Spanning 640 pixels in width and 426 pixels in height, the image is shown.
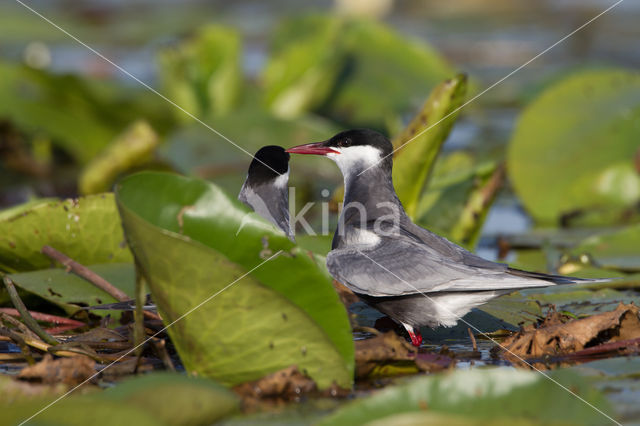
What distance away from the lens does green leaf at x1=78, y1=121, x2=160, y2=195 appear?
5.84 metres

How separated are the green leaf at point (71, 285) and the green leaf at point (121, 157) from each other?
2099 mm

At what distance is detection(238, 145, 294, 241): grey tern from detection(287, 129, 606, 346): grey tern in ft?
1.68

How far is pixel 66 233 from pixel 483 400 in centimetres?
231

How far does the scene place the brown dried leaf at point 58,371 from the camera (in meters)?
2.86

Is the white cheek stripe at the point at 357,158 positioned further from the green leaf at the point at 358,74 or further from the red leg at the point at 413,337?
the green leaf at the point at 358,74

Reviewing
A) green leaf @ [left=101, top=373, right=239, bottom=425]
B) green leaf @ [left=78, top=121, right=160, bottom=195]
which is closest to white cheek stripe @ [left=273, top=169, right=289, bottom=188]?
green leaf @ [left=78, top=121, right=160, bottom=195]

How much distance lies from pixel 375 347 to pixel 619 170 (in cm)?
348

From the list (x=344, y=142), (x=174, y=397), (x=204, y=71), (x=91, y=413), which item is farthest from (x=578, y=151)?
(x=91, y=413)

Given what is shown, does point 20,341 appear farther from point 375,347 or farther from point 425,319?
point 425,319

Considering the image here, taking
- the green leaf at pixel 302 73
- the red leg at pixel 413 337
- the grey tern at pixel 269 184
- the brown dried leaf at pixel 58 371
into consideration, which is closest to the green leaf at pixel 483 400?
the brown dried leaf at pixel 58 371

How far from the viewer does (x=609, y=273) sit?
13.6ft

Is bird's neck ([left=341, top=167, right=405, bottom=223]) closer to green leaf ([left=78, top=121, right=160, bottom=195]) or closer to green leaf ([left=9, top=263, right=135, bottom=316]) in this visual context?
green leaf ([left=9, top=263, right=135, bottom=316])

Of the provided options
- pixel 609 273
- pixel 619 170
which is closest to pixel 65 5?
pixel 619 170

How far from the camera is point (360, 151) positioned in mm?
3871
